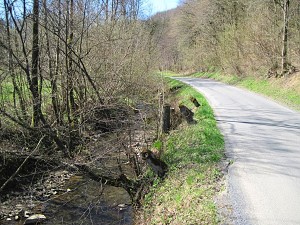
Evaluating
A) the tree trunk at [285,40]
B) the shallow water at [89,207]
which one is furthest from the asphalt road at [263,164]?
the tree trunk at [285,40]

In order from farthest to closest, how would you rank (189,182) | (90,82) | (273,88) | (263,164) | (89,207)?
(273,88)
(90,82)
(89,207)
(263,164)
(189,182)

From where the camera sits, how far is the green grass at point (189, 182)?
6.31 meters

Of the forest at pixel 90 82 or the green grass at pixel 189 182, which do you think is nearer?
the green grass at pixel 189 182

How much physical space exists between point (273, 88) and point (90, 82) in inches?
516

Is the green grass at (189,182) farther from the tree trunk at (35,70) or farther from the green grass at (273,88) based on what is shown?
the green grass at (273,88)

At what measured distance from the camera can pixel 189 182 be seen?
760 centimetres

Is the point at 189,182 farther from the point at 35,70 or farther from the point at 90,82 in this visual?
the point at 90,82

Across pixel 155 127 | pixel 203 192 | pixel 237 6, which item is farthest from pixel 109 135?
pixel 237 6

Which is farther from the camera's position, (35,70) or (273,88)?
(273,88)

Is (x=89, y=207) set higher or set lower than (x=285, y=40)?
lower

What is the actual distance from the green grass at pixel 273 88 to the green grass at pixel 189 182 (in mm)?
7101

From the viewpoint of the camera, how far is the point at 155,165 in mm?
8727

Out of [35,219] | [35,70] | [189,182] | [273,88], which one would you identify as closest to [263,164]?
[189,182]

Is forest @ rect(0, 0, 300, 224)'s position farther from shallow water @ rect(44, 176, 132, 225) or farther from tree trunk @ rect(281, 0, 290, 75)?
shallow water @ rect(44, 176, 132, 225)
